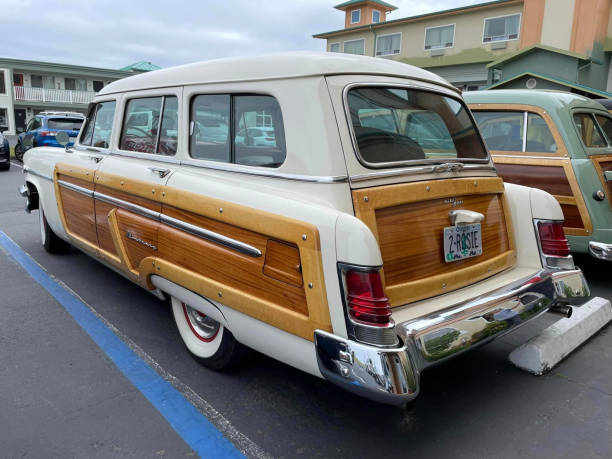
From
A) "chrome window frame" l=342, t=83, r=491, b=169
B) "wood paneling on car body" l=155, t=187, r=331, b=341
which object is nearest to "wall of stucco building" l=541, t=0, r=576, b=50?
"chrome window frame" l=342, t=83, r=491, b=169

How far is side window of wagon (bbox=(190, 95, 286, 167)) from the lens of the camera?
2.71m

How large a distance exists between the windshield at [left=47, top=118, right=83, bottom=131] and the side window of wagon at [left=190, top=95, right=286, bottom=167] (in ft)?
40.4

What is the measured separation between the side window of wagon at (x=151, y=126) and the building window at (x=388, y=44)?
93.5ft

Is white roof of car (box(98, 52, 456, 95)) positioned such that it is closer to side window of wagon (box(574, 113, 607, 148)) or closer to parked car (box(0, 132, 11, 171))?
side window of wagon (box(574, 113, 607, 148))

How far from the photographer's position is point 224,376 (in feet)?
10.1

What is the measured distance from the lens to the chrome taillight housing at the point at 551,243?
3109mm

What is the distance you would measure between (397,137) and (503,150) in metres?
2.86

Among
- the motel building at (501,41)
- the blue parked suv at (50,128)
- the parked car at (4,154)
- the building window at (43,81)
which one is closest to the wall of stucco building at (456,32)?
the motel building at (501,41)

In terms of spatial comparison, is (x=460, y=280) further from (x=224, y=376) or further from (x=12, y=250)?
(x=12, y=250)

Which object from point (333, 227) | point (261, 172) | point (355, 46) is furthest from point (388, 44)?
point (333, 227)

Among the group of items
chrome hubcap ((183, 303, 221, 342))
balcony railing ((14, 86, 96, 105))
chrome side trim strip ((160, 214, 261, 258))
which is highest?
balcony railing ((14, 86, 96, 105))

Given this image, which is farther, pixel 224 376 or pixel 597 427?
pixel 224 376

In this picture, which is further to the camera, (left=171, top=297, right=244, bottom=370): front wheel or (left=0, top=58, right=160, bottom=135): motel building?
(left=0, top=58, right=160, bottom=135): motel building

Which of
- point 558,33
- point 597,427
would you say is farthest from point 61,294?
point 558,33
